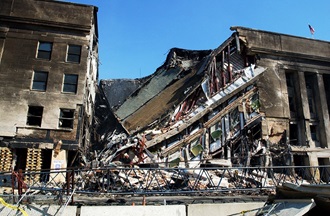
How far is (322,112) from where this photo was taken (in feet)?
81.1

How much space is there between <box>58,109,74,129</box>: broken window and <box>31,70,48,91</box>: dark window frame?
218 centimetres

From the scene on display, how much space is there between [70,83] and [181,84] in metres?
9.56

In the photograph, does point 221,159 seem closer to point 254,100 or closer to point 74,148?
point 254,100

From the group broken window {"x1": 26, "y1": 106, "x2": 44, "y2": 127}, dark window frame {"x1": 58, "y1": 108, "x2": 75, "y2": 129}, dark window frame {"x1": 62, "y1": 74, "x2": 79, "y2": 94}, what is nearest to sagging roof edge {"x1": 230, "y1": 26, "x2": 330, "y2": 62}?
dark window frame {"x1": 62, "y1": 74, "x2": 79, "y2": 94}

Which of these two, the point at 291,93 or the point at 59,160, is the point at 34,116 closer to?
the point at 59,160

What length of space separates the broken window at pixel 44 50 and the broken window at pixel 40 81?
1315 mm

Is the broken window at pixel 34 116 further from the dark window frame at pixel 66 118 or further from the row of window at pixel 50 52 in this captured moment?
the row of window at pixel 50 52

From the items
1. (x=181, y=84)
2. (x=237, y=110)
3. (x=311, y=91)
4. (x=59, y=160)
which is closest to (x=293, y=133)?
(x=311, y=91)

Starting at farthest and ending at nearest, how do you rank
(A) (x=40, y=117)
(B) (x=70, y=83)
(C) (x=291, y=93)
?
(C) (x=291, y=93) → (B) (x=70, y=83) → (A) (x=40, y=117)

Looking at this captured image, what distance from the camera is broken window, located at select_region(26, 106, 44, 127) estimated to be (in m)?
19.3

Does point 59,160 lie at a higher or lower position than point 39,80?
lower

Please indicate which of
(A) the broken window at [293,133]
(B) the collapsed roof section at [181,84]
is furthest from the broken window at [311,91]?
(B) the collapsed roof section at [181,84]

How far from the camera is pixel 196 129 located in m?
20.4

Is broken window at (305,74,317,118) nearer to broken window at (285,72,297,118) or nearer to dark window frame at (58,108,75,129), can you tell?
broken window at (285,72,297,118)
